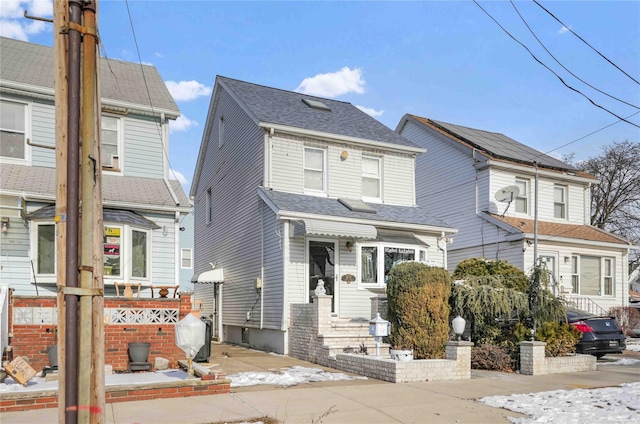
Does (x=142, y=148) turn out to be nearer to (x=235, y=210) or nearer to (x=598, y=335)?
(x=235, y=210)

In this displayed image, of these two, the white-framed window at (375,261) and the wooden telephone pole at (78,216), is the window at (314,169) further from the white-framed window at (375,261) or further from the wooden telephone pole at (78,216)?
the wooden telephone pole at (78,216)

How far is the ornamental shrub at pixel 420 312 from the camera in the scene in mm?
11648

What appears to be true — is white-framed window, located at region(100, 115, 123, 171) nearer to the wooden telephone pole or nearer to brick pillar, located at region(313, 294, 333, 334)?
brick pillar, located at region(313, 294, 333, 334)

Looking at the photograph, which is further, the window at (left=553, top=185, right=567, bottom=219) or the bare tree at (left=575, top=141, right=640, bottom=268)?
the bare tree at (left=575, top=141, right=640, bottom=268)

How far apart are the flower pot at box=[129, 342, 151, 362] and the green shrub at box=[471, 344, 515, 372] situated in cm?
705

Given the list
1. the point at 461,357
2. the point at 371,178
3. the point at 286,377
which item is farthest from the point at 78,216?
the point at 371,178

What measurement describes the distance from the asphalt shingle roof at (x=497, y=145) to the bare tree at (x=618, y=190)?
9593 mm

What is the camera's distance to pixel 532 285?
494 inches

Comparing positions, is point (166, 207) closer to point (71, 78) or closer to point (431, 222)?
point (431, 222)

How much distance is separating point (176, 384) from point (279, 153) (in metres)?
9.22

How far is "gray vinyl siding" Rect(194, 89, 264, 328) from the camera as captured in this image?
1669cm

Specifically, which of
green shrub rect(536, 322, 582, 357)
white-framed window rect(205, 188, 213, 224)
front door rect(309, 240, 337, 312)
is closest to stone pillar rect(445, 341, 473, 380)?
green shrub rect(536, 322, 582, 357)

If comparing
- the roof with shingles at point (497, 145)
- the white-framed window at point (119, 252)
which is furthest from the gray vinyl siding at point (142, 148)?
the roof with shingles at point (497, 145)

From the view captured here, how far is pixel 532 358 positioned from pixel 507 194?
31.3ft
